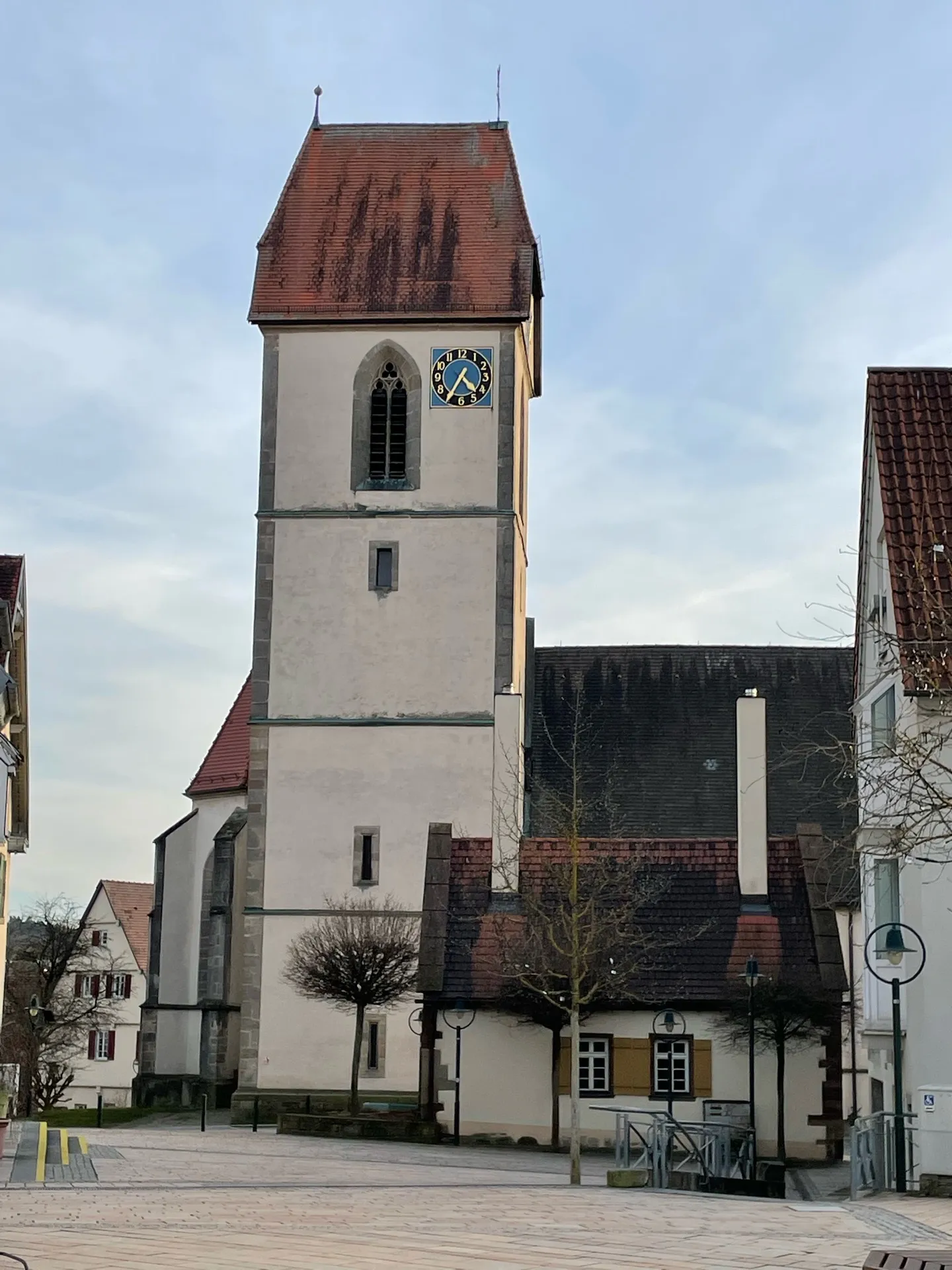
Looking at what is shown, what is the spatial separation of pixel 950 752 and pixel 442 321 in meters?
19.9

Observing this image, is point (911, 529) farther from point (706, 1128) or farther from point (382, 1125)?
point (382, 1125)

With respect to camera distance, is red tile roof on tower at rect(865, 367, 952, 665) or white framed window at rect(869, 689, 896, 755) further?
white framed window at rect(869, 689, 896, 755)

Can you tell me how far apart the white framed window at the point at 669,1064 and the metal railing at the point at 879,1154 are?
8.15 metres

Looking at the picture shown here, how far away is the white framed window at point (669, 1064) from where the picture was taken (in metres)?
27.9

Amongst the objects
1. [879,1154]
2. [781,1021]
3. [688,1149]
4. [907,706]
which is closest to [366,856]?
[781,1021]

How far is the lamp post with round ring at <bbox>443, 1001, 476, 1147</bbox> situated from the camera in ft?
92.0

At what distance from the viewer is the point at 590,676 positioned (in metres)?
43.7

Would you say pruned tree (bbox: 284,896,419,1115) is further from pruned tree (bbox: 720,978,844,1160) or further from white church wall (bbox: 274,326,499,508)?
white church wall (bbox: 274,326,499,508)

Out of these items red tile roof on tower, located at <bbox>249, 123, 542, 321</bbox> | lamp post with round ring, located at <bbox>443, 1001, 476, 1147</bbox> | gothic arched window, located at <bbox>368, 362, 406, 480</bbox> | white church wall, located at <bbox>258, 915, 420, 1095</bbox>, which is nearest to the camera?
lamp post with round ring, located at <bbox>443, 1001, 476, 1147</bbox>

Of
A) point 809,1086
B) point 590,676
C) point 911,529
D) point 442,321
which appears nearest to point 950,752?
point 911,529

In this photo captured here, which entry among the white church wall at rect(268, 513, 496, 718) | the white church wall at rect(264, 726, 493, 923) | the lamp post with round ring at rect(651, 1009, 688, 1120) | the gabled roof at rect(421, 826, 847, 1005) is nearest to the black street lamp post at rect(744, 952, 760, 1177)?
the gabled roof at rect(421, 826, 847, 1005)

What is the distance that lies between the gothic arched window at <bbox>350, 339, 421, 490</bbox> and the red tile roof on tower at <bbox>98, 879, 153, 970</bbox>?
142ft

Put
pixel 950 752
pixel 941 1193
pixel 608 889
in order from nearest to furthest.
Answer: pixel 941 1193 → pixel 950 752 → pixel 608 889

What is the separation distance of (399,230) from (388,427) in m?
4.47
